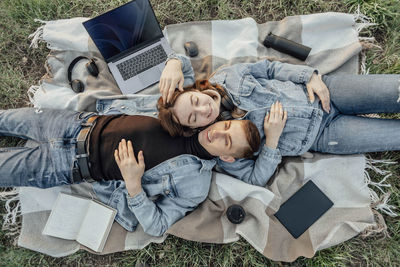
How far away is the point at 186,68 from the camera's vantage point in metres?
2.52

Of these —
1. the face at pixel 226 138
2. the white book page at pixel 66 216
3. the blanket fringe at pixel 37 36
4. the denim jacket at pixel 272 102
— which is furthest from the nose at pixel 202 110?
the blanket fringe at pixel 37 36

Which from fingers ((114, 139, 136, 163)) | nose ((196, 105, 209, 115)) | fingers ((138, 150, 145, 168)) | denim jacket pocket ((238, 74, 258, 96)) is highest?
nose ((196, 105, 209, 115))

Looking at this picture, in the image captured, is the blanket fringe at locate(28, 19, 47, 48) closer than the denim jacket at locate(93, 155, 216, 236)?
No

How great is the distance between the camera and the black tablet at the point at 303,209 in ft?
7.96

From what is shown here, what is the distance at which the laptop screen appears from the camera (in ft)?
8.08

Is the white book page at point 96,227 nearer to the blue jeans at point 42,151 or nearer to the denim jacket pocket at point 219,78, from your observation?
the blue jeans at point 42,151

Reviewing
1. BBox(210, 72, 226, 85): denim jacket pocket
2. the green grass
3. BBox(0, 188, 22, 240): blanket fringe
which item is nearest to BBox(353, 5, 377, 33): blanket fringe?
the green grass

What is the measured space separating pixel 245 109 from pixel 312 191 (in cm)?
90

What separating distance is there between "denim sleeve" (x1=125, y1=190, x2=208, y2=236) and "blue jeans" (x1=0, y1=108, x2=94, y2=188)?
0.57 m

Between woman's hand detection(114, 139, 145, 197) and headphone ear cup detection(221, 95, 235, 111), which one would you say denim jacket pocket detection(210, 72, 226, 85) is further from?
woman's hand detection(114, 139, 145, 197)

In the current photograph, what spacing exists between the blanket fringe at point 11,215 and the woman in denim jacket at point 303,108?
1591 millimetres

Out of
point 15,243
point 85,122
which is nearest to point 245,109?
point 85,122

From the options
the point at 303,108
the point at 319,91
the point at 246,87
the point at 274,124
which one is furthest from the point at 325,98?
the point at 246,87

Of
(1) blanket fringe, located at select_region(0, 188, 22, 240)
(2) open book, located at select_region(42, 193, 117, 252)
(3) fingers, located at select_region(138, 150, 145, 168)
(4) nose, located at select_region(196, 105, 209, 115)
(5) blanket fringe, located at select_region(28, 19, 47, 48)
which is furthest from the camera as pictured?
(5) blanket fringe, located at select_region(28, 19, 47, 48)
